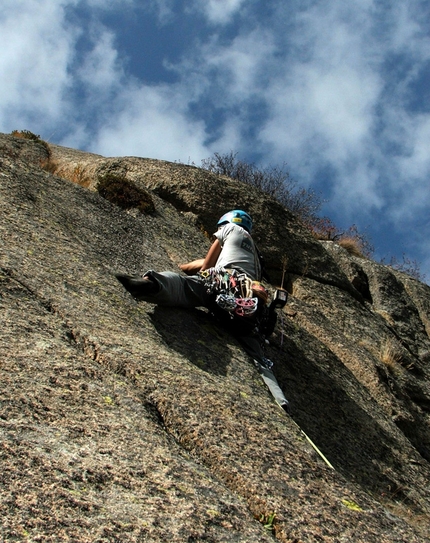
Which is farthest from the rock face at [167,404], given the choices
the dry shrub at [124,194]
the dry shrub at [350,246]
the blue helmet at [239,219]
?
the dry shrub at [350,246]

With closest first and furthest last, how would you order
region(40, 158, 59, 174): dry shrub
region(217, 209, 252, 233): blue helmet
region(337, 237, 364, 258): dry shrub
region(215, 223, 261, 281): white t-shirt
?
region(215, 223, 261, 281): white t-shirt, region(217, 209, 252, 233): blue helmet, region(40, 158, 59, 174): dry shrub, region(337, 237, 364, 258): dry shrub

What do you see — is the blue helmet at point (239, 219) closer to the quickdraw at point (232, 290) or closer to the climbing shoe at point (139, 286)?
the quickdraw at point (232, 290)

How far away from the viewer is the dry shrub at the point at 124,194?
1194 cm

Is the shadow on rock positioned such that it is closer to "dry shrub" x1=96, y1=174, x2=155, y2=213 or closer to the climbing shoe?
the climbing shoe

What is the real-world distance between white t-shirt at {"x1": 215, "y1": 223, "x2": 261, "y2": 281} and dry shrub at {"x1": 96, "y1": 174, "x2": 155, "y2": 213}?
278 cm

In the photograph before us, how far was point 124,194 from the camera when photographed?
1208cm

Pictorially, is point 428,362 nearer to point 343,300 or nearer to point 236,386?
point 343,300

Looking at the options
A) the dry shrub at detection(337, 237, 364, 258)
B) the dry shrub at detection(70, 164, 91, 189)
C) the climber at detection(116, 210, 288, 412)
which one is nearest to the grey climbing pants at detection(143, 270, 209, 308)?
the climber at detection(116, 210, 288, 412)

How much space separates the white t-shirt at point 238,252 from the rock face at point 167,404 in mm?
856

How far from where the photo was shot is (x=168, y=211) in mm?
12781

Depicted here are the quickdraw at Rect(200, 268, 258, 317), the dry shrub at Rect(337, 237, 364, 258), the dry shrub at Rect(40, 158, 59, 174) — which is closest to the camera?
the quickdraw at Rect(200, 268, 258, 317)

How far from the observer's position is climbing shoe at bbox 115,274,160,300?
8.03 metres

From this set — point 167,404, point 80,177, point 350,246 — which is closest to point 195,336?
point 167,404

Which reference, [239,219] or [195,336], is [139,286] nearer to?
[195,336]
